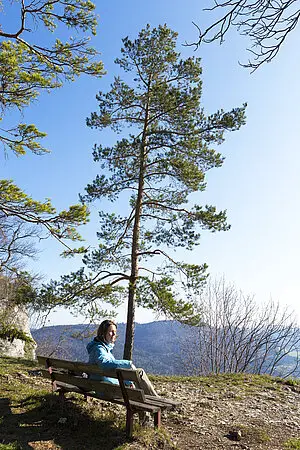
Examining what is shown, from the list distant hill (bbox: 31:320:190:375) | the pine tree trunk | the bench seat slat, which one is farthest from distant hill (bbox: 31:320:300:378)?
the bench seat slat

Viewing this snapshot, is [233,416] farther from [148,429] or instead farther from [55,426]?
[55,426]

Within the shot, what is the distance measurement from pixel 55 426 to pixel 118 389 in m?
1.13

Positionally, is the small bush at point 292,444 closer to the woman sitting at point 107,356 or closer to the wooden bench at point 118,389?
the wooden bench at point 118,389

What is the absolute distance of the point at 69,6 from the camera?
8.23m

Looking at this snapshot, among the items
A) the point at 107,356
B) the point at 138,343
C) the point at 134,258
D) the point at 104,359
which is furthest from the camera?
the point at 138,343

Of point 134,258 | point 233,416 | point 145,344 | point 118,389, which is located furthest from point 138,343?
point 118,389

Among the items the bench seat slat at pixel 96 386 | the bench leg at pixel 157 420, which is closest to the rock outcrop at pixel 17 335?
the bench seat slat at pixel 96 386

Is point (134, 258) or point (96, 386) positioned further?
point (134, 258)

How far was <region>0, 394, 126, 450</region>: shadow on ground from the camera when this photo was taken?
179 inches

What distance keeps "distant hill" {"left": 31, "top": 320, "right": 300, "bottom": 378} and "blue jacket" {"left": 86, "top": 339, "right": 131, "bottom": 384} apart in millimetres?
6785

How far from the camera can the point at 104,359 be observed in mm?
5043

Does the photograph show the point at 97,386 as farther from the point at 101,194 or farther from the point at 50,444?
the point at 101,194

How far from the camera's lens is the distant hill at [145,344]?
41.4 ft

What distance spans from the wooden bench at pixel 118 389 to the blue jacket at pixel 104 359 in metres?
0.09
